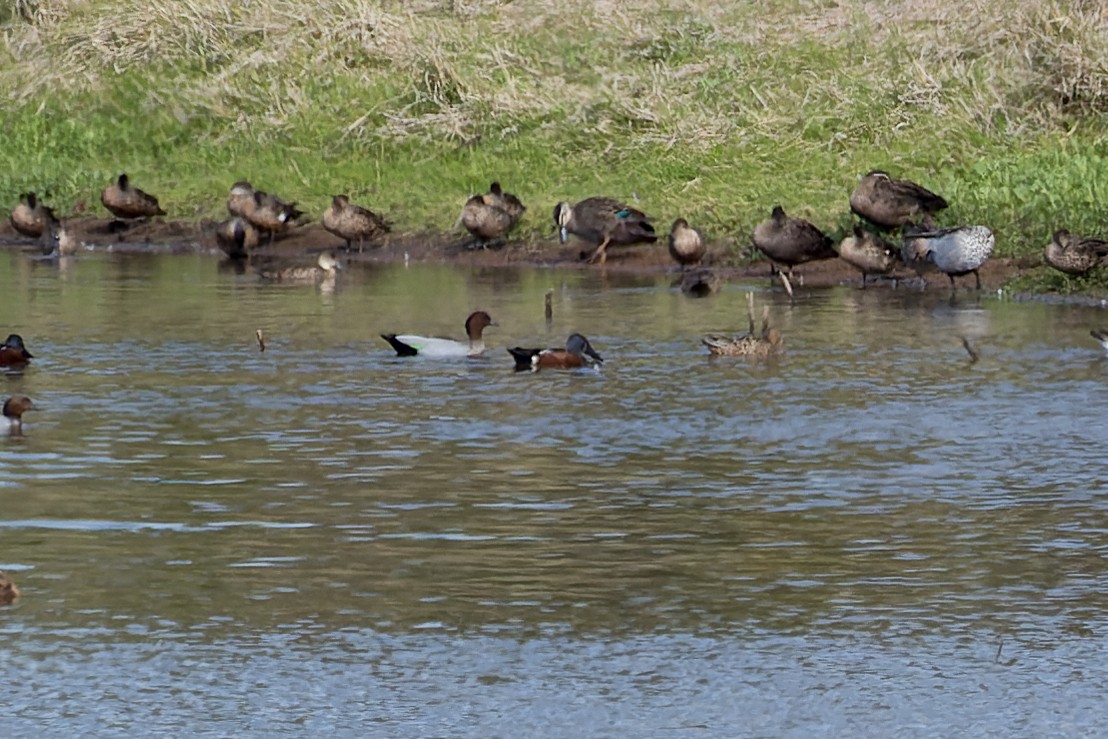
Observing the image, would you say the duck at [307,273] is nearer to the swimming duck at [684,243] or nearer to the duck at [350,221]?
the duck at [350,221]

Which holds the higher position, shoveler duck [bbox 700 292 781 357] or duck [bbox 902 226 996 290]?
A: duck [bbox 902 226 996 290]

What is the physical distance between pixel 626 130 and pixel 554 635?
1948cm

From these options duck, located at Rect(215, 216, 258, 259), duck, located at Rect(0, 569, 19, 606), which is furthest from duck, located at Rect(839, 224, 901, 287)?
duck, located at Rect(0, 569, 19, 606)

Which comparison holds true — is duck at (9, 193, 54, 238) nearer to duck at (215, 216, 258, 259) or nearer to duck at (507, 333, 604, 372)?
duck at (215, 216, 258, 259)

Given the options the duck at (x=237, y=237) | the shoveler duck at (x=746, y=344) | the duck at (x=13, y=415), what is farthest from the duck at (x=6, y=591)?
the duck at (x=237, y=237)

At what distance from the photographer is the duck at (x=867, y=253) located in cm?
2262

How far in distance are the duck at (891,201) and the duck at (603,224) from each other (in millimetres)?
2460

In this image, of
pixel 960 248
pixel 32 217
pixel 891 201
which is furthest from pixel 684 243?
pixel 32 217

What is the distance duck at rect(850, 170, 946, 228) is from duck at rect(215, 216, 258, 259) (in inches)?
271

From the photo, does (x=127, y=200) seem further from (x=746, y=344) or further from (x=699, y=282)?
(x=746, y=344)

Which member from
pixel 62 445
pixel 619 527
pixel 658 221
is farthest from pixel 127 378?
pixel 658 221

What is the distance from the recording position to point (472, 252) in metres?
26.1

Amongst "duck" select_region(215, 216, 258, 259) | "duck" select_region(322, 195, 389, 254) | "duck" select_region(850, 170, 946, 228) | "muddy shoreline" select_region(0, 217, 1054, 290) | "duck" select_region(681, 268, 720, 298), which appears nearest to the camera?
"duck" select_region(681, 268, 720, 298)

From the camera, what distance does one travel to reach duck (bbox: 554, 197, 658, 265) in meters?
24.7
